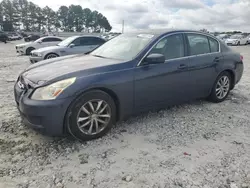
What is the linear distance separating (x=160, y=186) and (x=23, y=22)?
9446 cm

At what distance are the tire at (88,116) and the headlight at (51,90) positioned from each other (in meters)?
0.23

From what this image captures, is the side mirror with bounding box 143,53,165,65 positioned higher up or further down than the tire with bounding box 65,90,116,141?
higher up

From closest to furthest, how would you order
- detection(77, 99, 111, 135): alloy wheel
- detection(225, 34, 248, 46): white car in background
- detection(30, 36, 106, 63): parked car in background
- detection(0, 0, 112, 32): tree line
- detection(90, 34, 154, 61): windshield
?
detection(77, 99, 111, 135): alloy wheel, detection(90, 34, 154, 61): windshield, detection(30, 36, 106, 63): parked car in background, detection(225, 34, 248, 46): white car in background, detection(0, 0, 112, 32): tree line

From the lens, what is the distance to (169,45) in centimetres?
401

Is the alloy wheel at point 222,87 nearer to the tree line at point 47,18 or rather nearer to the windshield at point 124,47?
the windshield at point 124,47

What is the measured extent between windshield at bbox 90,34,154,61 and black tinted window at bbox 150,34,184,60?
206 millimetres

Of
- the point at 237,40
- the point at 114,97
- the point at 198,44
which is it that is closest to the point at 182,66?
the point at 198,44

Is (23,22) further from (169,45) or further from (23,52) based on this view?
(169,45)

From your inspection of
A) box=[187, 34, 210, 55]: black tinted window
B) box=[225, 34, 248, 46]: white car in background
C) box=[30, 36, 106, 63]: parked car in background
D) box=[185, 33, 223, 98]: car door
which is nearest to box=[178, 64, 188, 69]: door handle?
box=[185, 33, 223, 98]: car door

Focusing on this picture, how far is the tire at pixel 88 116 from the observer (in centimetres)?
302

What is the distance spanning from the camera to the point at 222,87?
492cm

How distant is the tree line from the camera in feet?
261

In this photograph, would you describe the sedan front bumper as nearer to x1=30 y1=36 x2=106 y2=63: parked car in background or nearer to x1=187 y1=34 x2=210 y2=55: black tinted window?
x1=187 y1=34 x2=210 y2=55: black tinted window

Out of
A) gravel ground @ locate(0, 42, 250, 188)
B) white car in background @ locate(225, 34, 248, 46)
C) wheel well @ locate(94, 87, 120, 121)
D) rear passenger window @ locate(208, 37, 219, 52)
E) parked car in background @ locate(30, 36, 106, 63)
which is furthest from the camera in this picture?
white car in background @ locate(225, 34, 248, 46)
